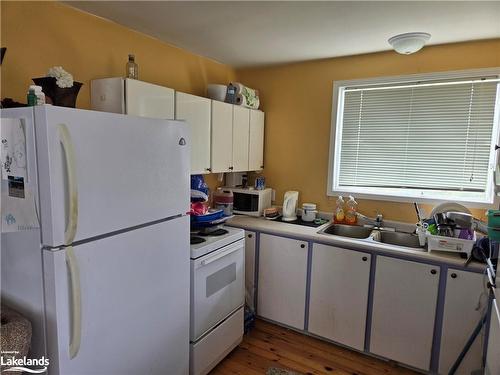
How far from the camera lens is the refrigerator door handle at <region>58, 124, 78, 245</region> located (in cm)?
112

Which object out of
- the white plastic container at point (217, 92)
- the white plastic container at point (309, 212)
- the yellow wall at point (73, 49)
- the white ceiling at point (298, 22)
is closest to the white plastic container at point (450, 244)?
the white plastic container at point (309, 212)

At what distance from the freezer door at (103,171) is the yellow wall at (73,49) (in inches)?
31.1

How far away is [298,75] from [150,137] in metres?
1.95

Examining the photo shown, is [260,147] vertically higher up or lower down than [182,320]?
higher up

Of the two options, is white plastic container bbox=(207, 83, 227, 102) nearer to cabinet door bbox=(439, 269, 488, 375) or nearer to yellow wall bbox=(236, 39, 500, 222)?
yellow wall bbox=(236, 39, 500, 222)

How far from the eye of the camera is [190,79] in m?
2.72

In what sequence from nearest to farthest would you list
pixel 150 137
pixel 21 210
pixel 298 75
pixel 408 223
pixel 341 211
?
pixel 21 210 < pixel 150 137 < pixel 408 223 < pixel 341 211 < pixel 298 75

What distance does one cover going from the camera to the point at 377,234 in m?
2.50

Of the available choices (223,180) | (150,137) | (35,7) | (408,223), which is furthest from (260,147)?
(35,7)

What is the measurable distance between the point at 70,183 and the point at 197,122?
1339mm

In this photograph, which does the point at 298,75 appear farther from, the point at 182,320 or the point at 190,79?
the point at 182,320

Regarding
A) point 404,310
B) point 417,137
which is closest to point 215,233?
point 404,310

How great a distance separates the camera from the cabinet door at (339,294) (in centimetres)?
227

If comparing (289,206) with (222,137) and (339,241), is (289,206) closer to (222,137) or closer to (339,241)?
(339,241)
